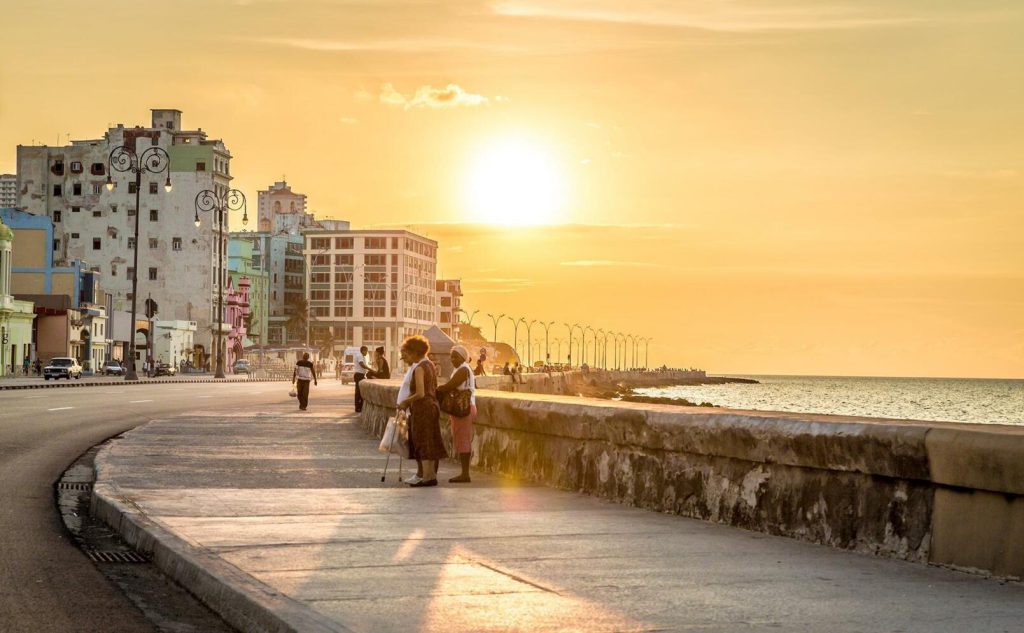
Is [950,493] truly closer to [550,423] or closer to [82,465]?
[550,423]

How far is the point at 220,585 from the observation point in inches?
311

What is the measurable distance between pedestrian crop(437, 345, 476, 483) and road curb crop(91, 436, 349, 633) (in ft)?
15.2

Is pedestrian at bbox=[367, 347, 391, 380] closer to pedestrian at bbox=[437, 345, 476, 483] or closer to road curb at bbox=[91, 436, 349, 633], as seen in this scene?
pedestrian at bbox=[437, 345, 476, 483]

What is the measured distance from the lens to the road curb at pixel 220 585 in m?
6.71

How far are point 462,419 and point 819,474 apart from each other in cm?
692

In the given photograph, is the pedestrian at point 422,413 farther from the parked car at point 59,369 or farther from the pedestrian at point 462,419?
the parked car at point 59,369

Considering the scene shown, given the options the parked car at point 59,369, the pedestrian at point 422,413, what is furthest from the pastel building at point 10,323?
the pedestrian at point 422,413

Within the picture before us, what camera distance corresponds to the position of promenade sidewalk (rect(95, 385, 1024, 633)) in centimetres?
683

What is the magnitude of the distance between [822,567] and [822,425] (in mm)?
1372

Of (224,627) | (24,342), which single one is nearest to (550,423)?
(224,627)

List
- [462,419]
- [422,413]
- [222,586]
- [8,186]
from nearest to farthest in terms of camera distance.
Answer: [222,586] < [422,413] < [462,419] < [8,186]

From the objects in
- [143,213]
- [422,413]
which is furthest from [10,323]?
[422,413]

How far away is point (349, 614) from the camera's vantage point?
684 centimetres

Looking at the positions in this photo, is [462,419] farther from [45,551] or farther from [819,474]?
[819,474]
